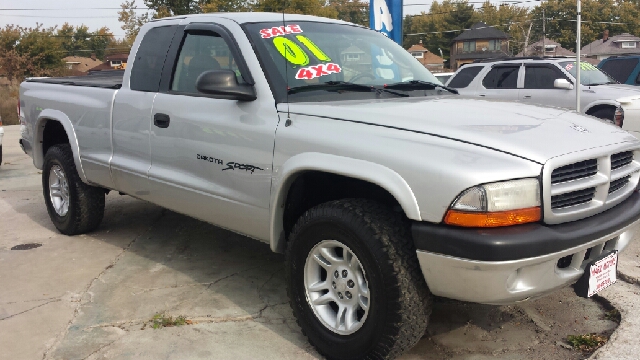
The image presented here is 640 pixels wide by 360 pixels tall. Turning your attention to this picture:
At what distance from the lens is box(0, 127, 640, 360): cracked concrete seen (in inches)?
129

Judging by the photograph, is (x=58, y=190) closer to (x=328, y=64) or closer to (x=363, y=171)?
(x=328, y=64)

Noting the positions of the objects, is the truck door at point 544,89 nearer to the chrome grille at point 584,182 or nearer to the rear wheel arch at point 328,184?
the chrome grille at point 584,182

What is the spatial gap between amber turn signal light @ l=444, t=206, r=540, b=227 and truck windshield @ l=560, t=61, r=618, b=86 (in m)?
7.92

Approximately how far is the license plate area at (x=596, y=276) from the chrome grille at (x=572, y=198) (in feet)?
1.01

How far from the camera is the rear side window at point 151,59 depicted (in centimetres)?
432

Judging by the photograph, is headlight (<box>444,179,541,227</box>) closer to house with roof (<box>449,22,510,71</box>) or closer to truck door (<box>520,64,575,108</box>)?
truck door (<box>520,64,575,108</box>)

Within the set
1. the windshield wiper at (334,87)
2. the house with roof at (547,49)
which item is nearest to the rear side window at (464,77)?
the windshield wiper at (334,87)

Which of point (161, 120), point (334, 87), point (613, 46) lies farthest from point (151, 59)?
point (613, 46)

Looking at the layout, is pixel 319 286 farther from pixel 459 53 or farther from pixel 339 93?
pixel 459 53

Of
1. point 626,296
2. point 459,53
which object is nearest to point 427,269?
point 626,296

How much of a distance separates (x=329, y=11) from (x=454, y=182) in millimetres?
43614

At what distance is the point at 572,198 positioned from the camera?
106 inches

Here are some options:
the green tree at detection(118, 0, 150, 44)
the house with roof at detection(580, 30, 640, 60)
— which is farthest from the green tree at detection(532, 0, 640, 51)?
the green tree at detection(118, 0, 150, 44)

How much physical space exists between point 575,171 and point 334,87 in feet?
4.78
